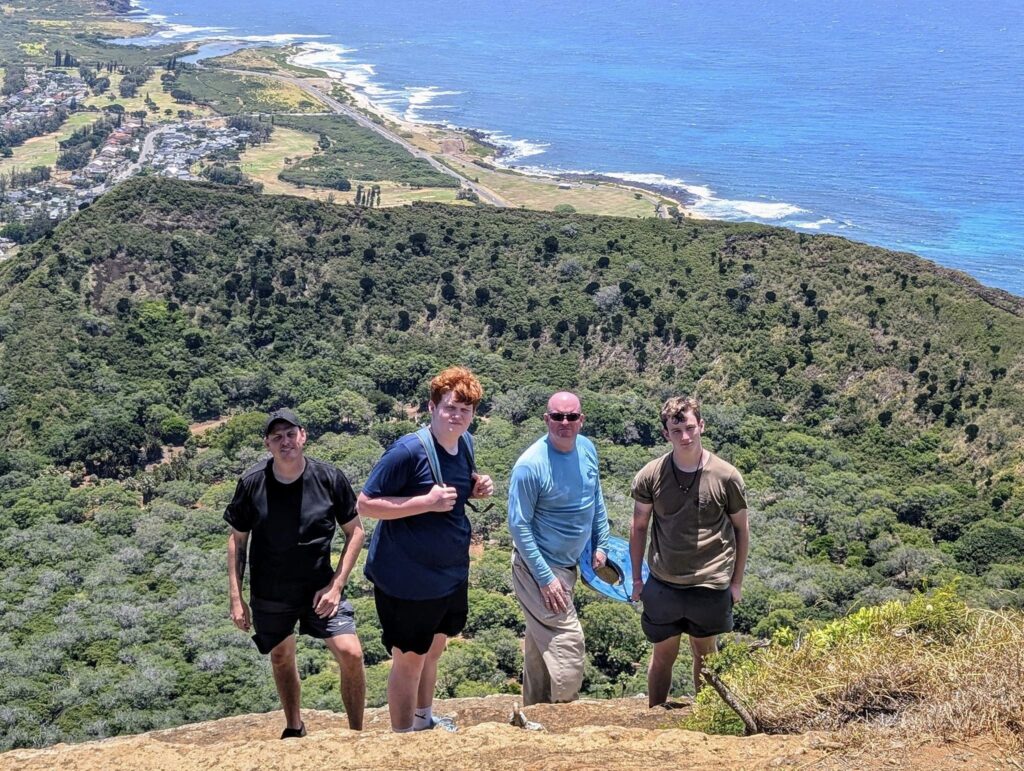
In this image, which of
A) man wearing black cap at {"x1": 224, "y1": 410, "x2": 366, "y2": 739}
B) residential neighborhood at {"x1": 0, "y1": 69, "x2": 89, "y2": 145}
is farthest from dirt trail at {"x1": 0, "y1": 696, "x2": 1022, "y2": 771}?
residential neighborhood at {"x1": 0, "y1": 69, "x2": 89, "y2": 145}

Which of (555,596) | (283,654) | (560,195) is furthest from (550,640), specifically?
(560,195)

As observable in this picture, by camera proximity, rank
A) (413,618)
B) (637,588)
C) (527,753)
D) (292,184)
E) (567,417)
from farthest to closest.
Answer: (292,184), (637,588), (567,417), (413,618), (527,753)

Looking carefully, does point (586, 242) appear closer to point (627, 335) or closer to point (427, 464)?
point (627, 335)

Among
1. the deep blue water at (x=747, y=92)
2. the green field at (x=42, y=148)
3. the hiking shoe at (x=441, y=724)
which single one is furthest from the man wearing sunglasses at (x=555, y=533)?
the green field at (x=42, y=148)

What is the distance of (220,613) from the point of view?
830 inches

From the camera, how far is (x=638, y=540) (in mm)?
6867

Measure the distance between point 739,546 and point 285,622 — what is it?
3194 millimetres

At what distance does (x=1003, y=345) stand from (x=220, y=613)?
97.3 ft

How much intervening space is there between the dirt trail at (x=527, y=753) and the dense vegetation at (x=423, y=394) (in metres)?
9.33

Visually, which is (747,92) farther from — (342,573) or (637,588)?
(342,573)

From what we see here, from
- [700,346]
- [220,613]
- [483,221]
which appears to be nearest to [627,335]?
[700,346]

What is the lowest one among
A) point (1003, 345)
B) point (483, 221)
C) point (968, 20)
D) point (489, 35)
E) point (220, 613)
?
point (220, 613)

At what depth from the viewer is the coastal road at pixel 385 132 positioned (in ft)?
229

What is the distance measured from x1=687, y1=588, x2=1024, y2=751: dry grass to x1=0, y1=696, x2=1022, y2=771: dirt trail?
210 millimetres
